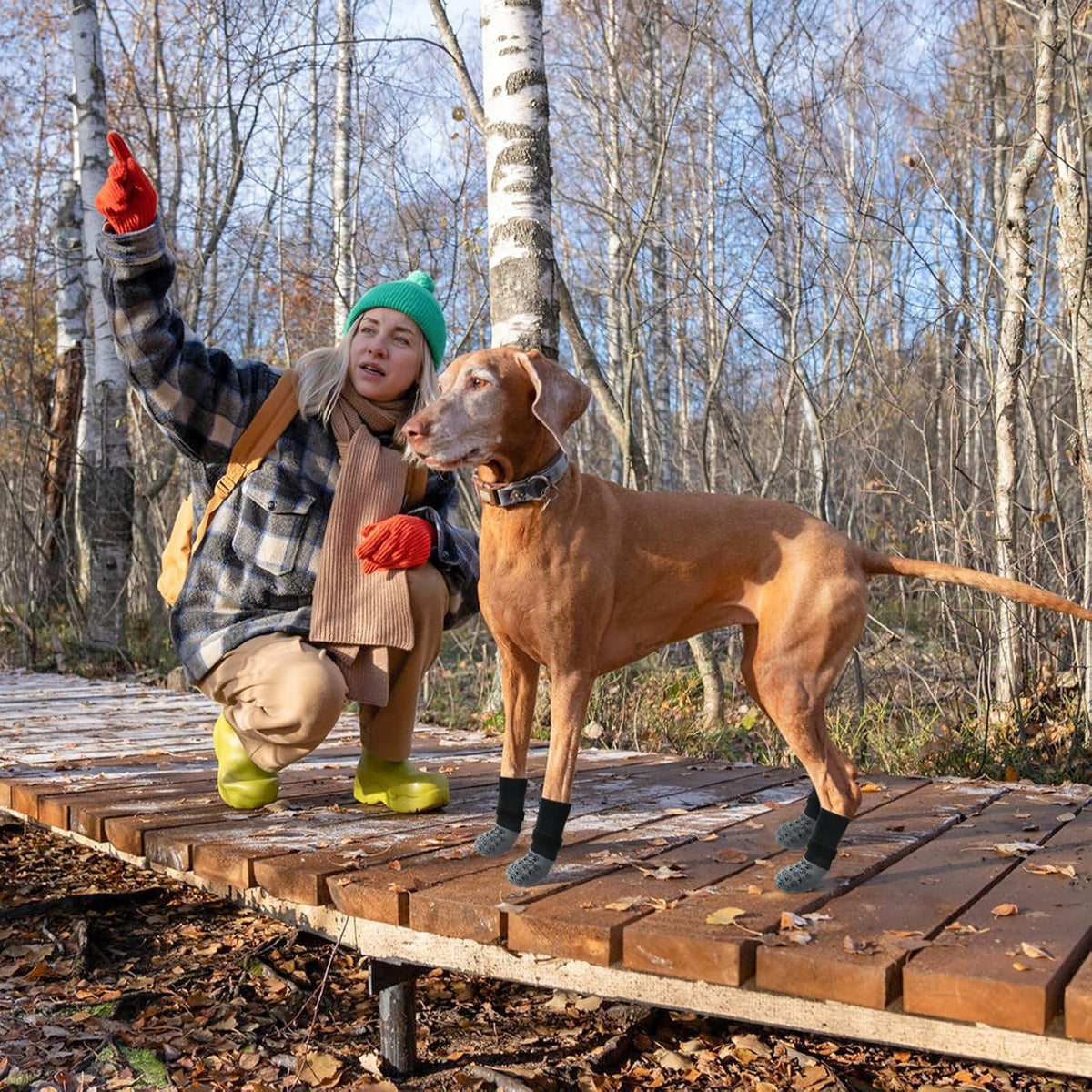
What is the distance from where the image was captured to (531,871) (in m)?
2.68

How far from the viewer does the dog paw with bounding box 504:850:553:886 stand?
2678mm

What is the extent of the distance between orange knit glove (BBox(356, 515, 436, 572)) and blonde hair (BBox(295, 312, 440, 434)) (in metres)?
0.41

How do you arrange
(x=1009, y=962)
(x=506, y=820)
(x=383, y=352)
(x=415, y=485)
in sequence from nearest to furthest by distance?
(x=1009, y=962) → (x=506, y=820) → (x=383, y=352) → (x=415, y=485)

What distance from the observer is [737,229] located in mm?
11469

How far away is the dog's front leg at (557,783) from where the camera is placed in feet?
8.73

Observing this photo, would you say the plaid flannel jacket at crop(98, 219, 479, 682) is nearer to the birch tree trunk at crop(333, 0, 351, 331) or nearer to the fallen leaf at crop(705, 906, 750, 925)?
the fallen leaf at crop(705, 906, 750, 925)

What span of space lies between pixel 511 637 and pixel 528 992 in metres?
1.46

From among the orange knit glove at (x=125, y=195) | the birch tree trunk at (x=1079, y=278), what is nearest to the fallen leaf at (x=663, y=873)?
the orange knit glove at (x=125, y=195)

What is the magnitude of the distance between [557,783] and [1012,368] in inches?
155

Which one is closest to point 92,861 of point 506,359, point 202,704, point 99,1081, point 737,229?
point 202,704

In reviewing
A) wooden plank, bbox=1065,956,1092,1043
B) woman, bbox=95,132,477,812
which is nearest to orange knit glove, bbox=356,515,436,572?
woman, bbox=95,132,477,812

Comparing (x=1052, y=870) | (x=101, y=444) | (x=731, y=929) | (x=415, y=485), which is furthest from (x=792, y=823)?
(x=101, y=444)

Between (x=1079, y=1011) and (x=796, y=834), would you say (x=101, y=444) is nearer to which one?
(x=796, y=834)

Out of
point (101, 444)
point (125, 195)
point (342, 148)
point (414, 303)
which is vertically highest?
point (342, 148)
